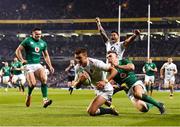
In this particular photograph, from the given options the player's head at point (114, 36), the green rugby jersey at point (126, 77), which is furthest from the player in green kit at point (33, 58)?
the green rugby jersey at point (126, 77)

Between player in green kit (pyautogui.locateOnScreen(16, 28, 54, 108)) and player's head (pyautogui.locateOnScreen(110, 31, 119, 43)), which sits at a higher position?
player's head (pyautogui.locateOnScreen(110, 31, 119, 43))

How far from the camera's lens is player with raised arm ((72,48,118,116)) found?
13.0 m

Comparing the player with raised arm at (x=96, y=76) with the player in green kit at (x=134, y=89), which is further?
the player in green kit at (x=134, y=89)

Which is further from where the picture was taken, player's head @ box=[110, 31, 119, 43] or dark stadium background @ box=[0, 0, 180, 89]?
dark stadium background @ box=[0, 0, 180, 89]

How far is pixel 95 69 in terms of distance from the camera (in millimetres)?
13336

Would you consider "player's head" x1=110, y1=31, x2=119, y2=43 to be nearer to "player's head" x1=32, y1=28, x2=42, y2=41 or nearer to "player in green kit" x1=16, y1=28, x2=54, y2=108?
"player's head" x1=32, y1=28, x2=42, y2=41

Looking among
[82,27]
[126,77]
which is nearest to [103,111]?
[126,77]

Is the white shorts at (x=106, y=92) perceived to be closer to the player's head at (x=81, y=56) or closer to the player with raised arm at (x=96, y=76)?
the player with raised arm at (x=96, y=76)

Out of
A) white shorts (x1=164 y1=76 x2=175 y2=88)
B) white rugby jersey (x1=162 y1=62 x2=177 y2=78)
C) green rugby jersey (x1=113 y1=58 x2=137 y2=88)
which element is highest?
green rugby jersey (x1=113 y1=58 x2=137 y2=88)

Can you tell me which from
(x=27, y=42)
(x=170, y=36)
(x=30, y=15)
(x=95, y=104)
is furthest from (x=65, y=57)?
(x=95, y=104)

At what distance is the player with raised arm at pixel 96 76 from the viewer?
42.7ft

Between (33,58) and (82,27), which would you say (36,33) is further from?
(82,27)

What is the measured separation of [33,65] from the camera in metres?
18.3

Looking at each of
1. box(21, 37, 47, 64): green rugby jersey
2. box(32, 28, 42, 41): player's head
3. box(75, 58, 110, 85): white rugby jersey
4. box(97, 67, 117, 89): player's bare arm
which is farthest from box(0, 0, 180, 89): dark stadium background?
box(97, 67, 117, 89): player's bare arm
